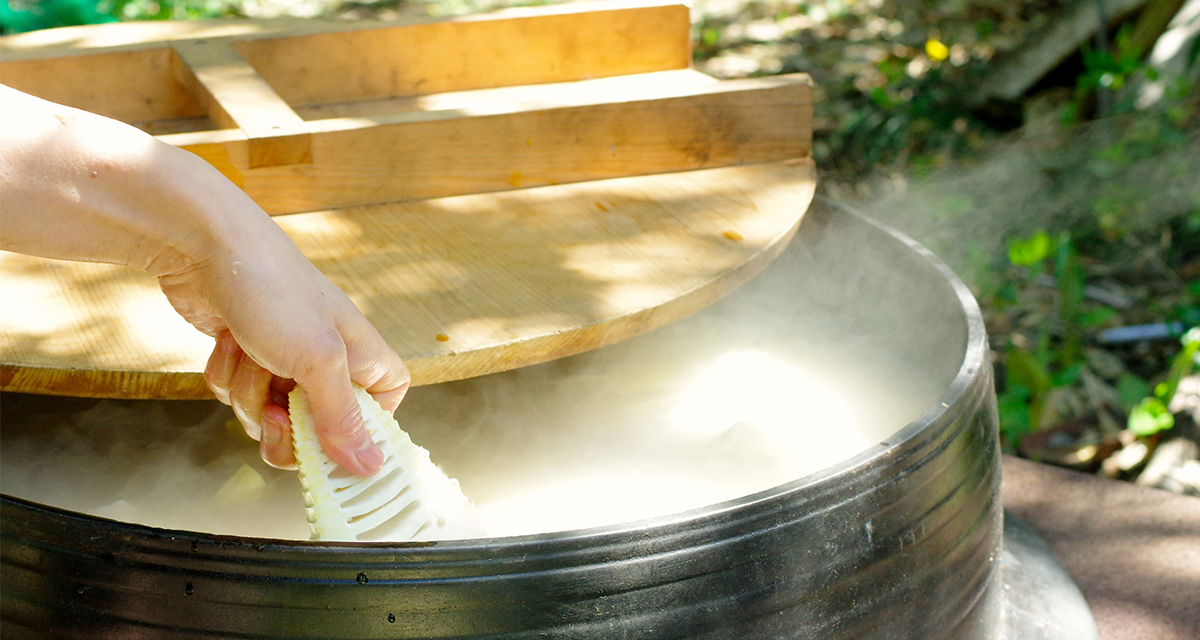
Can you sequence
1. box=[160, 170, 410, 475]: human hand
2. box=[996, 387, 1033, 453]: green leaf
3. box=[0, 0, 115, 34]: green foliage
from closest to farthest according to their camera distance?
1. box=[160, 170, 410, 475]: human hand
2. box=[996, 387, 1033, 453]: green leaf
3. box=[0, 0, 115, 34]: green foliage

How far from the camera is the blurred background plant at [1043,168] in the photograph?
2.97m

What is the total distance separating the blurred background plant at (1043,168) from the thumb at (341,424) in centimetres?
220

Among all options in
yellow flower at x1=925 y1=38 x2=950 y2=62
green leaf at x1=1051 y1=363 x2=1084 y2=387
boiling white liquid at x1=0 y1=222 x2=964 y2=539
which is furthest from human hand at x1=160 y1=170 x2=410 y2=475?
yellow flower at x1=925 y1=38 x2=950 y2=62

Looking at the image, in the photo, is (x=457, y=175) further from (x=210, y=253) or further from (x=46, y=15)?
(x=46, y=15)

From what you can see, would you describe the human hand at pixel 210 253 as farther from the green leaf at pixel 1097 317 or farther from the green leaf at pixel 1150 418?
the green leaf at pixel 1097 317

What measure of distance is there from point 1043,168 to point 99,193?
12.8 ft

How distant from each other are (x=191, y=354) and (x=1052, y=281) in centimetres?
310

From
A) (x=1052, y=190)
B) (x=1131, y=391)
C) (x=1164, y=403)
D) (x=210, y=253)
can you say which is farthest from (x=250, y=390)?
(x=1052, y=190)

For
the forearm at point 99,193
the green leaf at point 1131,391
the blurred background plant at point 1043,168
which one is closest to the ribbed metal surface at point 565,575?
the forearm at point 99,193

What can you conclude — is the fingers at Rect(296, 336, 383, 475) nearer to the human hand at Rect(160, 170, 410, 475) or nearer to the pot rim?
the human hand at Rect(160, 170, 410, 475)

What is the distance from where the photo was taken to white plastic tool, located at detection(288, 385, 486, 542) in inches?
46.2

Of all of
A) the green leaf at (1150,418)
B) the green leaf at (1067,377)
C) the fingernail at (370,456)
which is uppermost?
the fingernail at (370,456)

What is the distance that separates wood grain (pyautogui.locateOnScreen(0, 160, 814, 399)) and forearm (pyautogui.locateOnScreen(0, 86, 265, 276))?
0.99 ft

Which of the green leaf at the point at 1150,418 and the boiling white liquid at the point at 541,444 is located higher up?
the boiling white liquid at the point at 541,444
